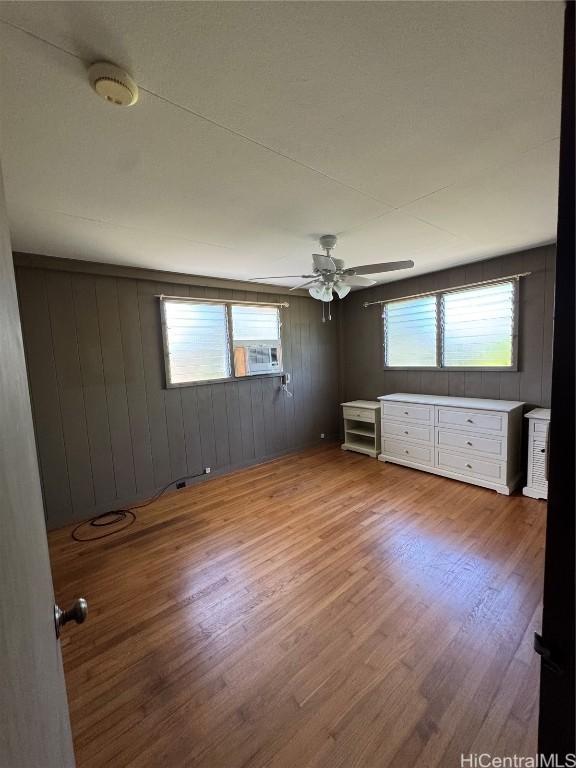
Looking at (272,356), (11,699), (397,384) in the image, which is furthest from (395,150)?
(397,384)

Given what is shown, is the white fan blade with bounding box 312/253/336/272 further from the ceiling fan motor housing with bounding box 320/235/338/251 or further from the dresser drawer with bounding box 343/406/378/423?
the dresser drawer with bounding box 343/406/378/423

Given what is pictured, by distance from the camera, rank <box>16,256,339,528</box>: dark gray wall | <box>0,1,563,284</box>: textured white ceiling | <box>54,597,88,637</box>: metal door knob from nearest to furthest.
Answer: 1. <box>54,597,88,637</box>: metal door knob
2. <box>0,1,563,284</box>: textured white ceiling
3. <box>16,256,339,528</box>: dark gray wall

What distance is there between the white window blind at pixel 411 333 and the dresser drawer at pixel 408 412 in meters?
0.69

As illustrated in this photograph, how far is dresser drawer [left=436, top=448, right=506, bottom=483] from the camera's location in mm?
3159

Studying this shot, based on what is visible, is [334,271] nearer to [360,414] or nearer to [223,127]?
[223,127]

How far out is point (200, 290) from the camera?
12.4 ft

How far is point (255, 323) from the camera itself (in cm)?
429

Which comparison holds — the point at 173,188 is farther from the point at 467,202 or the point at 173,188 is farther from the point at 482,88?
the point at 467,202

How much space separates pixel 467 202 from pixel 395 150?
2.95 ft

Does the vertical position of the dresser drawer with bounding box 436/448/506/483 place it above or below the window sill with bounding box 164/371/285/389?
below

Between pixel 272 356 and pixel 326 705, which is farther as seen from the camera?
pixel 272 356

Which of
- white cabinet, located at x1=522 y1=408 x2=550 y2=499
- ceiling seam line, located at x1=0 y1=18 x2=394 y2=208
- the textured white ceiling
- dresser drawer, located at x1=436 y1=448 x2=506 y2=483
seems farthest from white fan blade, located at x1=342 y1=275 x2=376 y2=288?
dresser drawer, located at x1=436 y1=448 x2=506 y2=483

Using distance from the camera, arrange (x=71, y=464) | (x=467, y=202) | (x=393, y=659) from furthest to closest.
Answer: (x=71, y=464) < (x=467, y=202) < (x=393, y=659)

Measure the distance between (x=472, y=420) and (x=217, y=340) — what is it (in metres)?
3.03
